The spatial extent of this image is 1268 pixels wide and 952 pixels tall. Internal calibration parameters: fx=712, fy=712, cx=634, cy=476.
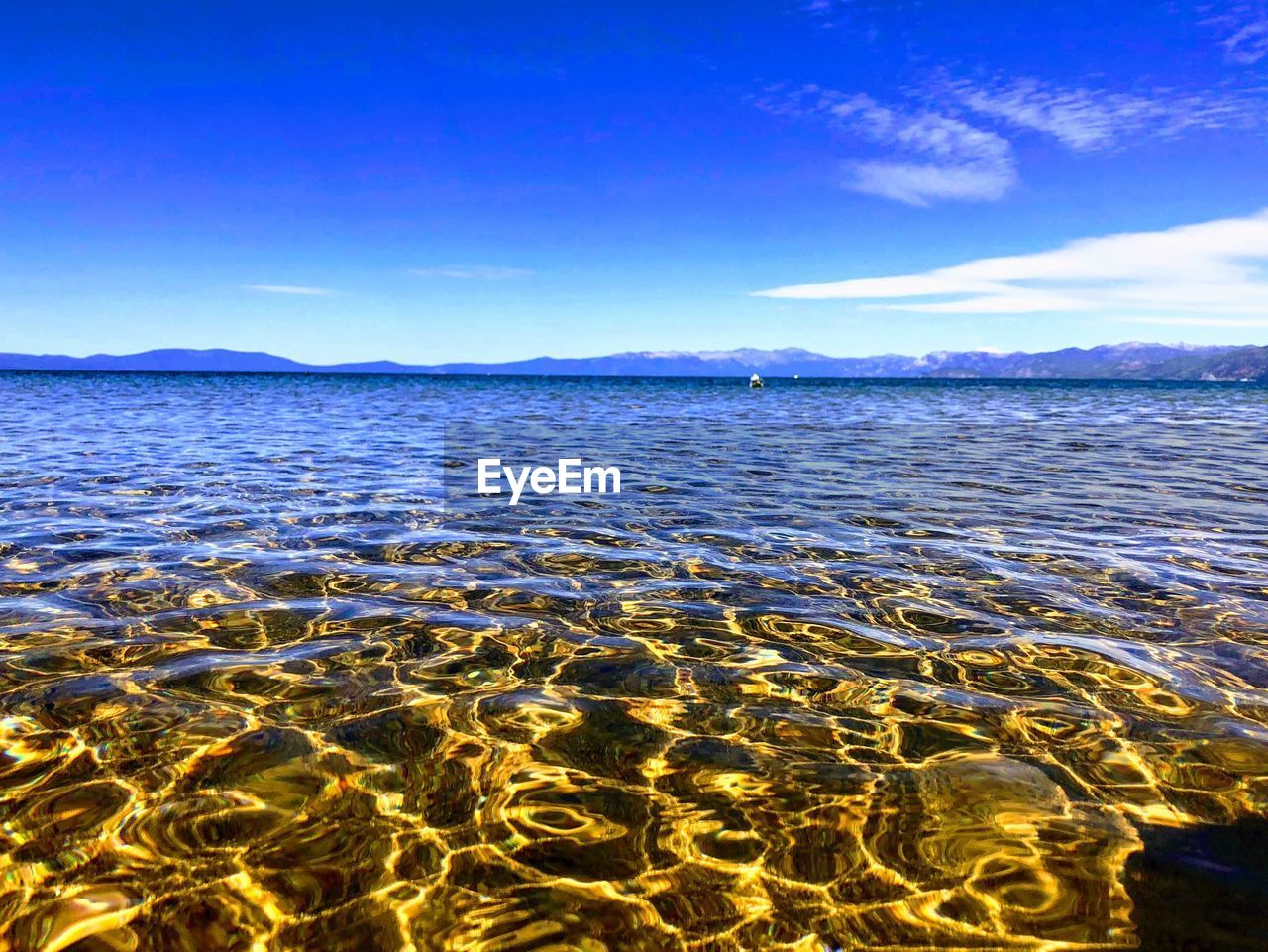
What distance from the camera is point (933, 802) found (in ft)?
11.3

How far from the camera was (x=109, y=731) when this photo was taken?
3.91 metres

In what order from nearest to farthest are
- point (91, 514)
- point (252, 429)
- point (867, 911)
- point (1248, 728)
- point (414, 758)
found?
1. point (867, 911)
2. point (414, 758)
3. point (1248, 728)
4. point (91, 514)
5. point (252, 429)

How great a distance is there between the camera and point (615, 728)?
412 cm

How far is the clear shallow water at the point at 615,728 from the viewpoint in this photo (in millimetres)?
2783

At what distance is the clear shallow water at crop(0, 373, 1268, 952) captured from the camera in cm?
278

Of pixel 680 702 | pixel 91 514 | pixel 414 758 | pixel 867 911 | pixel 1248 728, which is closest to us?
pixel 867 911

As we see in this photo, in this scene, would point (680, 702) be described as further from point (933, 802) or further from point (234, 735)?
point (234, 735)

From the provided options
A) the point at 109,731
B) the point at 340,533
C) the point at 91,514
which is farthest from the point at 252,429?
the point at 109,731

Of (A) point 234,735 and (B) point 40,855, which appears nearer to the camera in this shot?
(B) point 40,855

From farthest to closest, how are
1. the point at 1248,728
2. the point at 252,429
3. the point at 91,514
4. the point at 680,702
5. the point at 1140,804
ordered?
the point at 252,429, the point at 91,514, the point at 680,702, the point at 1248,728, the point at 1140,804

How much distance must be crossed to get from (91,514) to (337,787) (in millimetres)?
8240

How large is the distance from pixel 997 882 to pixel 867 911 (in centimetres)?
60

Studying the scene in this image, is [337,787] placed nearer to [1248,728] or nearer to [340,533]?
[1248,728]

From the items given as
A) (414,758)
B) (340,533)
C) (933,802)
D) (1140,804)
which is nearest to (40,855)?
(414,758)
